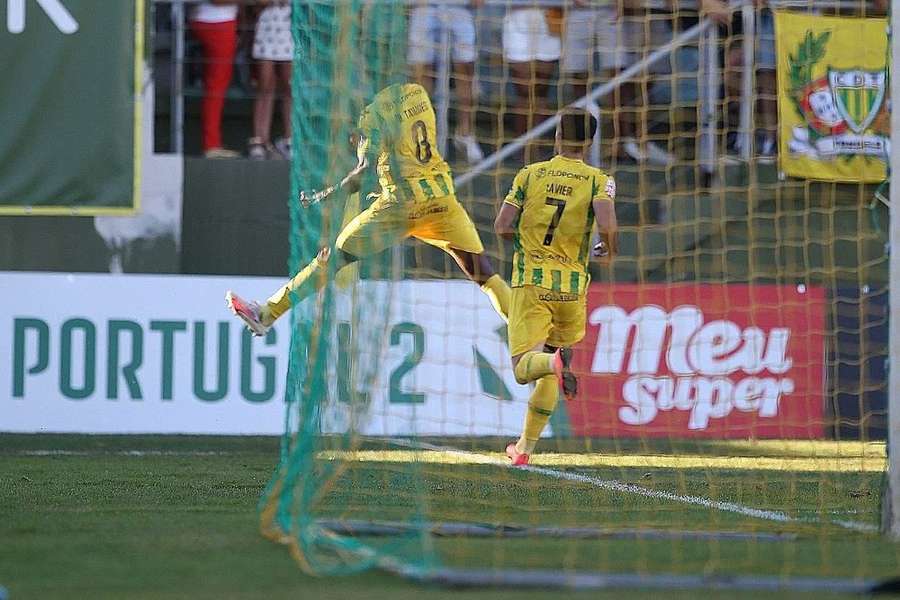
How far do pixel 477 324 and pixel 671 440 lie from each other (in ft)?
5.80

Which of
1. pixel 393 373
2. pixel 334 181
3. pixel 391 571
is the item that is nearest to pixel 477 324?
pixel 393 373

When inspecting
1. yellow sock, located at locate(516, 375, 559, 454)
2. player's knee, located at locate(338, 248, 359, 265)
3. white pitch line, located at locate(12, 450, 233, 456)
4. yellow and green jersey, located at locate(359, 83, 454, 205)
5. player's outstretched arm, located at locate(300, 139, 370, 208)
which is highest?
yellow and green jersey, located at locate(359, 83, 454, 205)

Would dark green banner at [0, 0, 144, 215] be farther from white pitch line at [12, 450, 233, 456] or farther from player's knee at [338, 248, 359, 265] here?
player's knee at [338, 248, 359, 265]

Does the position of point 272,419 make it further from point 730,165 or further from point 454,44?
point 730,165

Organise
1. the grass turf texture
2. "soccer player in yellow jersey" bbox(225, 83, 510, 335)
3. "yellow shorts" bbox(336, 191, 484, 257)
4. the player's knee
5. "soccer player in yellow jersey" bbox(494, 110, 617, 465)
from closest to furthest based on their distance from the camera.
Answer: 1. the grass turf texture
2. the player's knee
3. "soccer player in yellow jersey" bbox(225, 83, 510, 335)
4. "yellow shorts" bbox(336, 191, 484, 257)
5. "soccer player in yellow jersey" bbox(494, 110, 617, 465)

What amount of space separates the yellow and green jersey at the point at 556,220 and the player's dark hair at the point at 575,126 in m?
0.15

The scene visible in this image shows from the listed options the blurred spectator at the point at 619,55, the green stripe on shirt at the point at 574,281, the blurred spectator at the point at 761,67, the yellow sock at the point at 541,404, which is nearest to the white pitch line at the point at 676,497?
the yellow sock at the point at 541,404

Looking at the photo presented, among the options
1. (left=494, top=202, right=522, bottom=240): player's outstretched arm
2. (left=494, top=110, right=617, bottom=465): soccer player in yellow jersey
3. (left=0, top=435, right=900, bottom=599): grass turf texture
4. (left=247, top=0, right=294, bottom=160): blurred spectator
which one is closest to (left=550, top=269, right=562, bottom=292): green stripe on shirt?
(left=494, top=110, right=617, bottom=465): soccer player in yellow jersey

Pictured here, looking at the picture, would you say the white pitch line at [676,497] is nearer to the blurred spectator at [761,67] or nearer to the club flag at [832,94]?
the blurred spectator at [761,67]

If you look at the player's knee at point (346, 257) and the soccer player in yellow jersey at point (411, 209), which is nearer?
the player's knee at point (346, 257)

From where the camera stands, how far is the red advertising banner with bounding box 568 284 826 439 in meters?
12.3

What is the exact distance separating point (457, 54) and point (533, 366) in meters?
4.62

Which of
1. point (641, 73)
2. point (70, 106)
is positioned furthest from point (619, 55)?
point (70, 106)

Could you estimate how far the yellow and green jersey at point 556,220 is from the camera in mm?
8406
